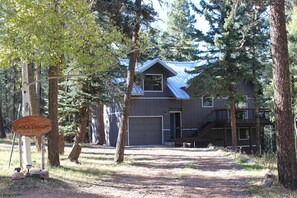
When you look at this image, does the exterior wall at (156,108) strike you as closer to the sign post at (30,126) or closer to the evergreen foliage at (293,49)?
the evergreen foliage at (293,49)

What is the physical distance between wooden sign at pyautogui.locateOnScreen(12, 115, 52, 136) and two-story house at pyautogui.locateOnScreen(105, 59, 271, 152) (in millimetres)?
16798

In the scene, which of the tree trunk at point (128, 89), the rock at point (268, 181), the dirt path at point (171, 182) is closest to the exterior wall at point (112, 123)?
the tree trunk at point (128, 89)

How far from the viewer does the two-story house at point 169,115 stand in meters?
27.0

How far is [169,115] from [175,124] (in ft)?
4.17

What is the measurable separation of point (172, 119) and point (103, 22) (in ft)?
50.6

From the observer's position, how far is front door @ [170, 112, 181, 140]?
28.6 metres

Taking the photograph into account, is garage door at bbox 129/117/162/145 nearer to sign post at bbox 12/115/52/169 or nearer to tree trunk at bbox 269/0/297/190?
sign post at bbox 12/115/52/169

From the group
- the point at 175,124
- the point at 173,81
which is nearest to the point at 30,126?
the point at 175,124

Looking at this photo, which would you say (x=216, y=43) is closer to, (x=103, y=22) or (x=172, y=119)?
(x=103, y=22)

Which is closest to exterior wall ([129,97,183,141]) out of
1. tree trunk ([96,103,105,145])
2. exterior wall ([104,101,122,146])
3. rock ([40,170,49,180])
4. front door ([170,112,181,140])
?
front door ([170,112,181,140])

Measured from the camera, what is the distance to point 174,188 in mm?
9438

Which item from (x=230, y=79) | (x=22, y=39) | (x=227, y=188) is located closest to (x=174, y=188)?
(x=227, y=188)

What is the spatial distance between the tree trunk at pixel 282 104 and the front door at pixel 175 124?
1981 centimetres

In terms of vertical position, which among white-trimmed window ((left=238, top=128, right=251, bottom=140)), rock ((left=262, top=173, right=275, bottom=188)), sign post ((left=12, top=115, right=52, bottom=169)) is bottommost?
rock ((left=262, top=173, right=275, bottom=188))
